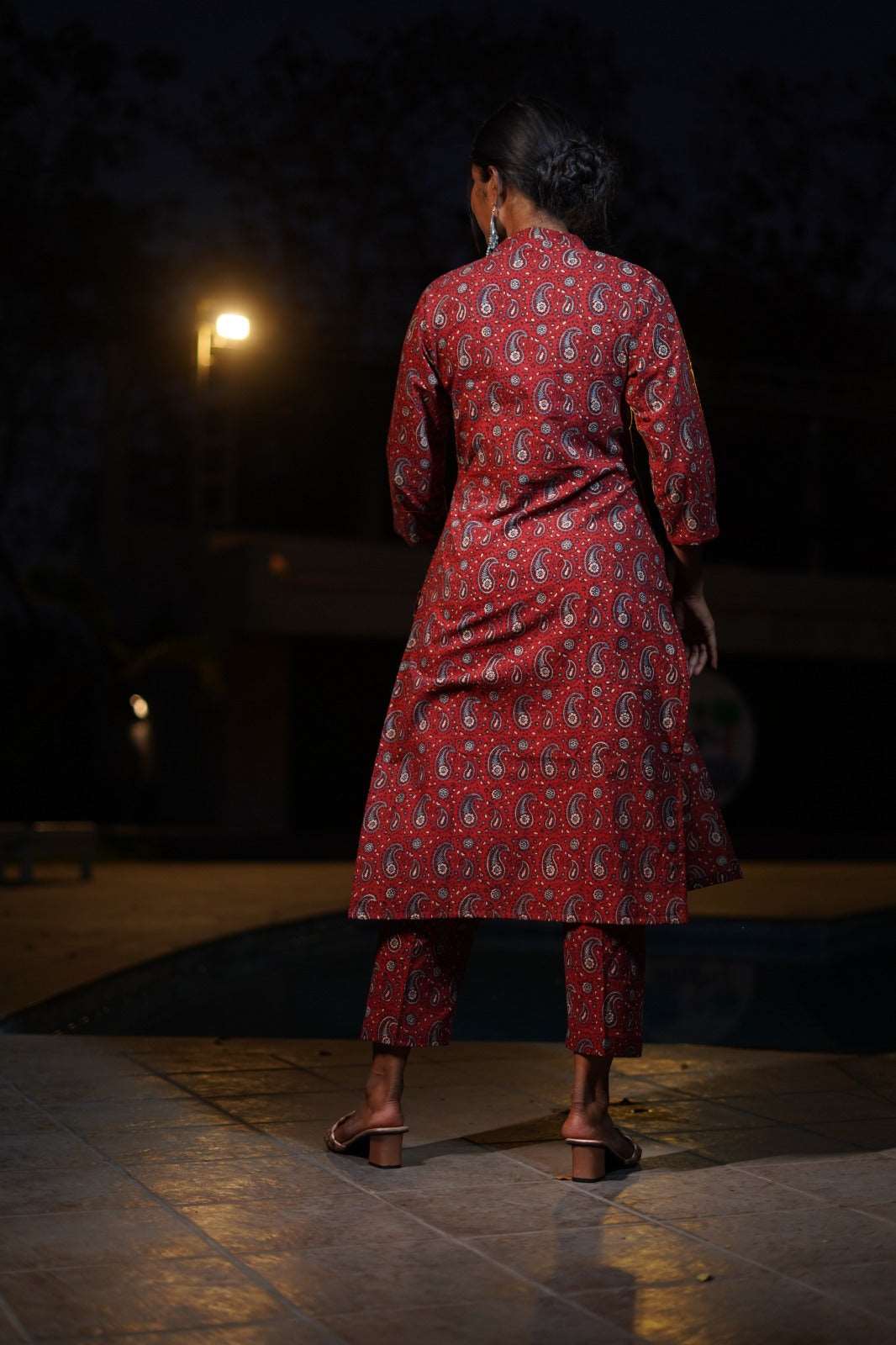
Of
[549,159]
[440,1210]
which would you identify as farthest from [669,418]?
[440,1210]

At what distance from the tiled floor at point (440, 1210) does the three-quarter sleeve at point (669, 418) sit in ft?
3.78

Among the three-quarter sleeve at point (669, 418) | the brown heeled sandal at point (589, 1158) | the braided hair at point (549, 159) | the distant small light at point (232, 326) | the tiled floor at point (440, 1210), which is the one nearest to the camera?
the tiled floor at point (440, 1210)

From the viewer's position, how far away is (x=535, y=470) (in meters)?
3.29

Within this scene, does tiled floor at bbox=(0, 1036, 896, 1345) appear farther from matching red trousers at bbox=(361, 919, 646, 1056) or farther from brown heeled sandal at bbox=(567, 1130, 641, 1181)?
matching red trousers at bbox=(361, 919, 646, 1056)

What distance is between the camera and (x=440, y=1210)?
2.96m

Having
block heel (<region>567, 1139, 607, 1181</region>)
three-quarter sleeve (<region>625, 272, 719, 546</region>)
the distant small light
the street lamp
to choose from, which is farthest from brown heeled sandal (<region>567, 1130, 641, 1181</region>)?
the distant small light

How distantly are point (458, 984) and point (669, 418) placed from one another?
3.56ft

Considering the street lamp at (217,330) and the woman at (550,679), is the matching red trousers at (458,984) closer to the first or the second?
the woman at (550,679)

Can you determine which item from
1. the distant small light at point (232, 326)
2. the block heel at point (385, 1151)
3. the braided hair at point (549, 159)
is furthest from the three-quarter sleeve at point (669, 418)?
the distant small light at point (232, 326)

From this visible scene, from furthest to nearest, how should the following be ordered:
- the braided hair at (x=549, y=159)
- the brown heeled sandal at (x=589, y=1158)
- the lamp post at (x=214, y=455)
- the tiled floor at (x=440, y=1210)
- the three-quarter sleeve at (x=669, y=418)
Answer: the lamp post at (x=214, y=455) < the braided hair at (x=549, y=159) < the three-quarter sleeve at (x=669, y=418) < the brown heeled sandal at (x=589, y=1158) < the tiled floor at (x=440, y=1210)

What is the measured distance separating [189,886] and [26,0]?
1391 centimetres

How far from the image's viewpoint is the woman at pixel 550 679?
10.6 feet

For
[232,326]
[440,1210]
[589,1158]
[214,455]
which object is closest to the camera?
[440,1210]

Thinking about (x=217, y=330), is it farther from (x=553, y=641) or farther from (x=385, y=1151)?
(x=385, y=1151)
